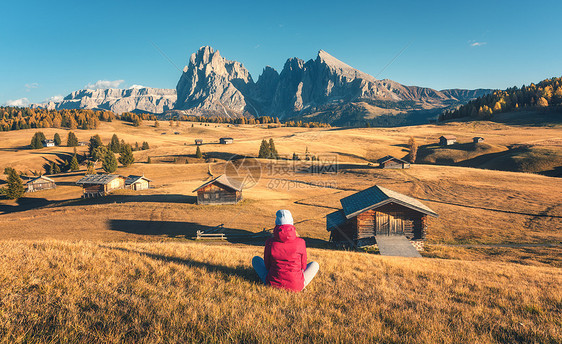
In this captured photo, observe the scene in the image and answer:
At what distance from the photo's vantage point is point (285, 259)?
5.98 m

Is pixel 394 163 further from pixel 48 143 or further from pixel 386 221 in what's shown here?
pixel 48 143

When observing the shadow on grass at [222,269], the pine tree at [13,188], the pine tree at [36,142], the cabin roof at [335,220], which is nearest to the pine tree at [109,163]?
the pine tree at [13,188]

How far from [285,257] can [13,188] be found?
7046cm

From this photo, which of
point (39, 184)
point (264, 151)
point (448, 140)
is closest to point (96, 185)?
point (39, 184)

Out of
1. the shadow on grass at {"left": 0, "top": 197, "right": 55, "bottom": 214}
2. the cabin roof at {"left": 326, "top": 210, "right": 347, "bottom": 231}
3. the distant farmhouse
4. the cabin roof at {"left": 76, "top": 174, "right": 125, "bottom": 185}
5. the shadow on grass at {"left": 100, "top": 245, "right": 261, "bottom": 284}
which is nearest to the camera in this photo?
the shadow on grass at {"left": 100, "top": 245, "right": 261, "bottom": 284}

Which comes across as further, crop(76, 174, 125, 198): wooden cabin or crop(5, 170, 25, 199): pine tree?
crop(76, 174, 125, 198): wooden cabin

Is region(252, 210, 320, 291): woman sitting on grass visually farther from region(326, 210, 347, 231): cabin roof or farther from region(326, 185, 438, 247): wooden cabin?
region(326, 210, 347, 231): cabin roof

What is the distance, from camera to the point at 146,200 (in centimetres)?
4297

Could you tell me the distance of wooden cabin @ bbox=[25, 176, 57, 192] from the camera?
5750 centimetres

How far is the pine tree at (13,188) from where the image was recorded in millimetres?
49281

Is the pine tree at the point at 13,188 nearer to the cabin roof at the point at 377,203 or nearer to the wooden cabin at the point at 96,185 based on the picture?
the wooden cabin at the point at 96,185

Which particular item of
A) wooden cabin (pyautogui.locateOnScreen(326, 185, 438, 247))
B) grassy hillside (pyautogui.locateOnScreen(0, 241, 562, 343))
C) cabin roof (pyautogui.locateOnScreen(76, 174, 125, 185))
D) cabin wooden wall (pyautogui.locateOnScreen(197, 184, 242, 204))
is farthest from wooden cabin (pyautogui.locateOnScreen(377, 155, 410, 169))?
cabin roof (pyautogui.locateOnScreen(76, 174, 125, 185))

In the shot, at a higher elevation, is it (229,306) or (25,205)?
(229,306)

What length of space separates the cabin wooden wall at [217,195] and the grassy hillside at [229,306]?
32984mm
